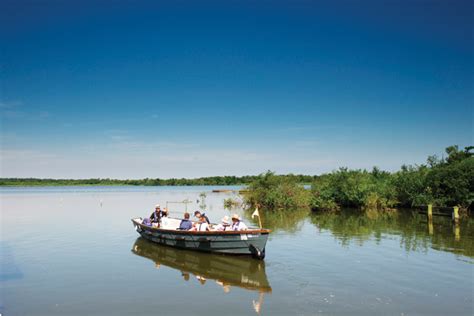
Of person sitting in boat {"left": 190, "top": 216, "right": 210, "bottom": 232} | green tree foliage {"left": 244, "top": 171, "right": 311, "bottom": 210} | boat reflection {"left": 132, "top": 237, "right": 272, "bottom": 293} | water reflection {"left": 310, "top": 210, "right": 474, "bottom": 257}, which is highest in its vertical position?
green tree foliage {"left": 244, "top": 171, "right": 311, "bottom": 210}

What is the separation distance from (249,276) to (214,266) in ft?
7.11

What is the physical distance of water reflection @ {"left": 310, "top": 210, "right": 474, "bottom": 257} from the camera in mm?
18906

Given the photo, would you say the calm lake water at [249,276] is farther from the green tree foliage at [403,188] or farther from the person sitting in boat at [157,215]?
the green tree foliage at [403,188]

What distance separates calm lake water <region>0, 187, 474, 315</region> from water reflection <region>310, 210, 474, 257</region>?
108 mm

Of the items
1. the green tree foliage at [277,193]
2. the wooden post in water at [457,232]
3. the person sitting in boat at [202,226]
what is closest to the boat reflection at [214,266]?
the person sitting in boat at [202,226]

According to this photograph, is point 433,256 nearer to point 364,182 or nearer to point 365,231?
point 365,231

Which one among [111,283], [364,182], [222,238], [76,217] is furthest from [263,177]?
[111,283]

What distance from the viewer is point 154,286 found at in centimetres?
1264

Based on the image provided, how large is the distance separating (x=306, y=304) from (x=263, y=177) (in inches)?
1301

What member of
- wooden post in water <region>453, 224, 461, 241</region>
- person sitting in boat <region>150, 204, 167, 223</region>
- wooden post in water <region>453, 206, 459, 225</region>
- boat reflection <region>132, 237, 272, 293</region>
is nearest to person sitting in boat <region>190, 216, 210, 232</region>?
boat reflection <region>132, 237, 272, 293</region>

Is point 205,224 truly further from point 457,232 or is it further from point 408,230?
point 457,232

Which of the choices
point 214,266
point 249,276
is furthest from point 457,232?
point 214,266

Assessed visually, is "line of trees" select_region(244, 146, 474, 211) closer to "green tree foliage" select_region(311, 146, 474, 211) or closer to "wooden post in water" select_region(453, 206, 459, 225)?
"green tree foliage" select_region(311, 146, 474, 211)

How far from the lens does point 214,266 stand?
50.5 ft
